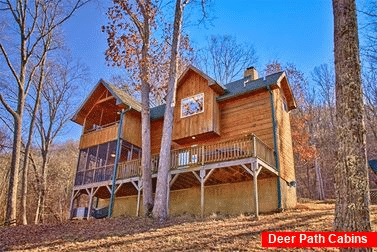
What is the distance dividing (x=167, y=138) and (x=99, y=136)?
768cm

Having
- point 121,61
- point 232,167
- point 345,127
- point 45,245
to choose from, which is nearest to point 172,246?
point 45,245

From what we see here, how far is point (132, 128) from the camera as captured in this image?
19125mm

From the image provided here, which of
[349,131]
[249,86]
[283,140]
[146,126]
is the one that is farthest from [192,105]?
[349,131]

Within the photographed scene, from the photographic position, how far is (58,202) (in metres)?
29.3

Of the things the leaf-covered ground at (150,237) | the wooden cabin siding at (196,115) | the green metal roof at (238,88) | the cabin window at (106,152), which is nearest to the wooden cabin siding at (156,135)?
the green metal roof at (238,88)

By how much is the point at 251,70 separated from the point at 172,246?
1475cm

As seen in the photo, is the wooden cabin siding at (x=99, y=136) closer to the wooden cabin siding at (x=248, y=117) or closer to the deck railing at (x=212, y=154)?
the deck railing at (x=212, y=154)

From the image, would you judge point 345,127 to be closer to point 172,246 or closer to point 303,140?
point 172,246

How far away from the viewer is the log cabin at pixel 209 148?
547 inches

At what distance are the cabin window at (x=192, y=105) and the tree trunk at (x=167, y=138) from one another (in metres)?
3.08

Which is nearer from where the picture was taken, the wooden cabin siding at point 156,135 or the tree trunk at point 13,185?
the tree trunk at point 13,185

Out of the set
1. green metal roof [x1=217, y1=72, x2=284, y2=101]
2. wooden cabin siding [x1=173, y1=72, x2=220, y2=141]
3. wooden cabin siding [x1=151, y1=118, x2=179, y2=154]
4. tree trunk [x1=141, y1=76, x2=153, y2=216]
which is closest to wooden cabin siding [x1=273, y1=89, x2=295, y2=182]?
green metal roof [x1=217, y1=72, x2=284, y2=101]

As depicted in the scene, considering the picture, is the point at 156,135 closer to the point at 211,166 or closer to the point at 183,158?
the point at 183,158

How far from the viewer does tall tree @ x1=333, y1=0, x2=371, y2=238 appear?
4.73 m
